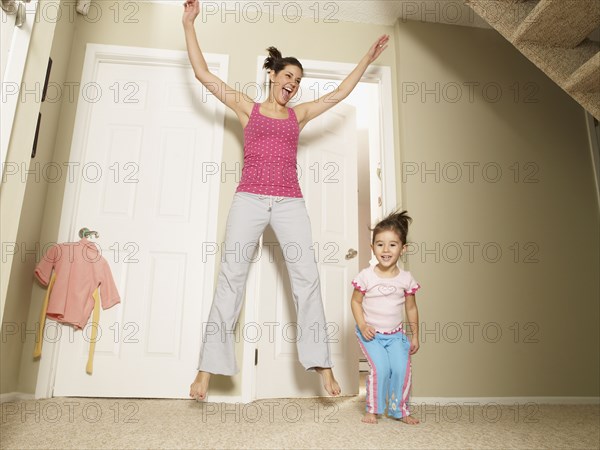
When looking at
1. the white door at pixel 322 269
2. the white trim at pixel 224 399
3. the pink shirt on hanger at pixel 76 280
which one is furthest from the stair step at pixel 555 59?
the pink shirt on hanger at pixel 76 280

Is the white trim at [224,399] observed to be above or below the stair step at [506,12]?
below

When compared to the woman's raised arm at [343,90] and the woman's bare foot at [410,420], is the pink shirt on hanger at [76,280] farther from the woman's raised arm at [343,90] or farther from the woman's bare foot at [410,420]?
the woman's bare foot at [410,420]

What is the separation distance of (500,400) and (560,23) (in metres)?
1.83

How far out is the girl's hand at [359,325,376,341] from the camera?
6.25 ft

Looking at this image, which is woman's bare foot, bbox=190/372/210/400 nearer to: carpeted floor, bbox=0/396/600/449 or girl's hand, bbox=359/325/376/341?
carpeted floor, bbox=0/396/600/449

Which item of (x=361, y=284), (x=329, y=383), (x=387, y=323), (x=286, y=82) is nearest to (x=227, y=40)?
(x=286, y=82)

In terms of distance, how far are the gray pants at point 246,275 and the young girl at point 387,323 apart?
7.8 inches

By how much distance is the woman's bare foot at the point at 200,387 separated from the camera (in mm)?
1844

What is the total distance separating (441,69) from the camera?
109 inches

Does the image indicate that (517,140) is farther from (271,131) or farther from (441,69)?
(271,131)

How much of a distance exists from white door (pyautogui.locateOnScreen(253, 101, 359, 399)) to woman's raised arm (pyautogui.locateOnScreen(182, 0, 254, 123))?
1.76 ft

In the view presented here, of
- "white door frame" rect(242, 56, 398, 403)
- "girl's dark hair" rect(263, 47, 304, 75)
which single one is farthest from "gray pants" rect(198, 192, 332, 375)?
"girl's dark hair" rect(263, 47, 304, 75)

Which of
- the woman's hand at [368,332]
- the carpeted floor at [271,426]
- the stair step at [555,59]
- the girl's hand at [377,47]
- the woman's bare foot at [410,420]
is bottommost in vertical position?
the carpeted floor at [271,426]

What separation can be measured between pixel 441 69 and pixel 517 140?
2.10 ft
